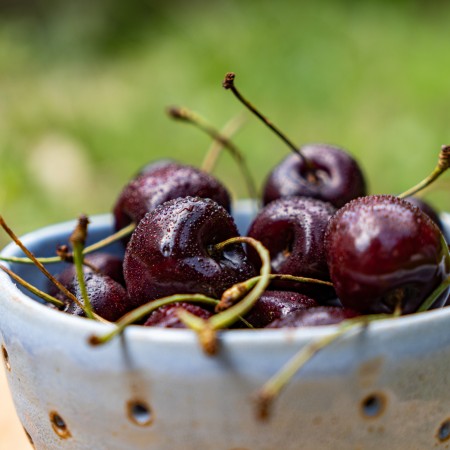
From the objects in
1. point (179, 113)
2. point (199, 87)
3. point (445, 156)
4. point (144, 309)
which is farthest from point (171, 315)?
point (199, 87)

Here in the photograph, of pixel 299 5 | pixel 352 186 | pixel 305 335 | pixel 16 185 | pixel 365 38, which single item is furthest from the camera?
pixel 299 5

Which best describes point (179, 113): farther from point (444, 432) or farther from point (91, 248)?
point (444, 432)

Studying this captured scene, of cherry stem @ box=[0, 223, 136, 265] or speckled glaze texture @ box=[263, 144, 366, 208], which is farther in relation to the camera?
speckled glaze texture @ box=[263, 144, 366, 208]

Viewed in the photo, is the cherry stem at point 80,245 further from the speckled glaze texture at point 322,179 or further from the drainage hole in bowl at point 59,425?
the speckled glaze texture at point 322,179

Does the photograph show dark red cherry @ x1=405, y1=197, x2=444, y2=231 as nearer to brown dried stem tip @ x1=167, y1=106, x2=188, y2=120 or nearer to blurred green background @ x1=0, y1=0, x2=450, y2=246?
brown dried stem tip @ x1=167, y1=106, x2=188, y2=120

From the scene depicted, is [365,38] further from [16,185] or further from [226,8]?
[16,185]

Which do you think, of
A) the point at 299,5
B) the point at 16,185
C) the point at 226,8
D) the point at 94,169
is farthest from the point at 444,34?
the point at 16,185

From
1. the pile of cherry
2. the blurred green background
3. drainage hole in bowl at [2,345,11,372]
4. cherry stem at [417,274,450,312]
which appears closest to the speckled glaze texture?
the pile of cherry
